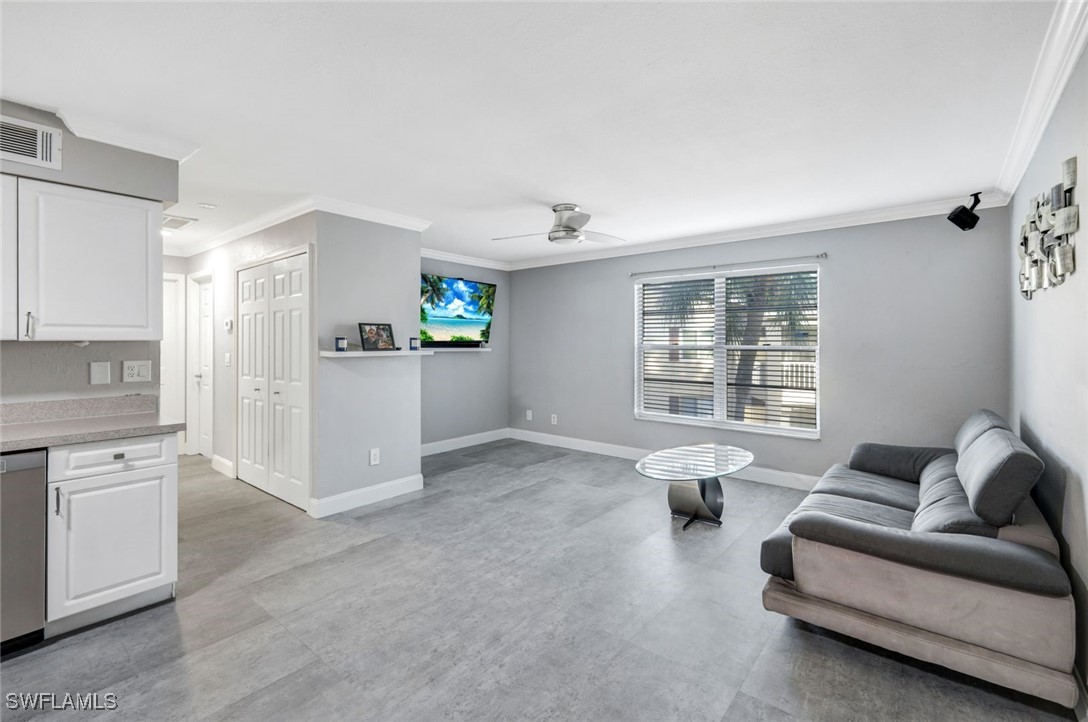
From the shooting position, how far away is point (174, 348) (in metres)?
5.99

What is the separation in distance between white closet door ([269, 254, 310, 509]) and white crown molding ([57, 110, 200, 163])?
1.26 meters

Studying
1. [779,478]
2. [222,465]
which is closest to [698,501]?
[779,478]

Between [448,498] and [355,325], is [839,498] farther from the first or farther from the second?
[355,325]

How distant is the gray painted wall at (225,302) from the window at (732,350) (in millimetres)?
3901

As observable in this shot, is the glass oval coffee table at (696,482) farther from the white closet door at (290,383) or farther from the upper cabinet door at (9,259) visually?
the upper cabinet door at (9,259)

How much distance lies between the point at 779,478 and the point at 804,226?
2384 mm

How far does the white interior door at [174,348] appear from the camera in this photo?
5879 mm

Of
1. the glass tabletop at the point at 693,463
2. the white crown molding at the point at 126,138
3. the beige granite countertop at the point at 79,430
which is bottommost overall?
the glass tabletop at the point at 693,463

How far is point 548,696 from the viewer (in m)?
1.97

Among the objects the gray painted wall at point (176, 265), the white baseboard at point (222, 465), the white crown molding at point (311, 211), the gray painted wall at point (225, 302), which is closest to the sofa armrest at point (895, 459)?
the white crown molding at point (311, 211)

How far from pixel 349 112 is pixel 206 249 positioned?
4036 millimetres

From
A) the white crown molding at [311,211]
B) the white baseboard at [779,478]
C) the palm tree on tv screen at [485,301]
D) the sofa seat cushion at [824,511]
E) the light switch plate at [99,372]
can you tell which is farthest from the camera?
the palm tree on tv screen at [485,301]

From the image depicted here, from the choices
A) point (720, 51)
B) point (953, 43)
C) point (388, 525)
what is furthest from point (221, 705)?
point (953, 43)

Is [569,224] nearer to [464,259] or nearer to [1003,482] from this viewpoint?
[464,259]
